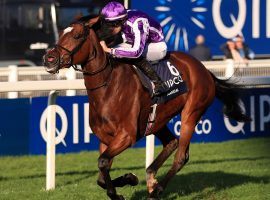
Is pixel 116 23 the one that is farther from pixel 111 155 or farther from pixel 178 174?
pixel 178 174

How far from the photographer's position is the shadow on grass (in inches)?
313

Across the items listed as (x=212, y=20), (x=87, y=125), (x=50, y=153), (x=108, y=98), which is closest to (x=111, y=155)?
(x=108, y=98)

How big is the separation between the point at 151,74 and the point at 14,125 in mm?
3687

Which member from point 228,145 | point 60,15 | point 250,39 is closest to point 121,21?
point 228,145

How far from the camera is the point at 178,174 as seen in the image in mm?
9297

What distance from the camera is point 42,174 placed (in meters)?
9.48

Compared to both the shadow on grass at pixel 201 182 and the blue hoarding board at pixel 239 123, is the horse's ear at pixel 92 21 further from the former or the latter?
the blue hoarding board at pixel 239 123

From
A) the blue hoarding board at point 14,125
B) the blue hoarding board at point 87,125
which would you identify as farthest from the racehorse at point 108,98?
the blue hoarding board at point 14,125

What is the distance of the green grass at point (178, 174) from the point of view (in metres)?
7.96

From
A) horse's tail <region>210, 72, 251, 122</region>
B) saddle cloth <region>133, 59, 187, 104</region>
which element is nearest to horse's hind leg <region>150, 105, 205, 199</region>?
saddle cloth <region>133, 59, 187, 104</region>

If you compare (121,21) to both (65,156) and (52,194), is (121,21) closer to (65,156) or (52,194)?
(52,194)

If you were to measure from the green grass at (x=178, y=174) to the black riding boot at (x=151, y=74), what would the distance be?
0.97 m

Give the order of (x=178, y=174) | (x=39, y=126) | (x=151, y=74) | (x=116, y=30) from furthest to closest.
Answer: (x=39, y=126)
(x=178, y=174)
(x=151, y=74)
(x=116, y=30)

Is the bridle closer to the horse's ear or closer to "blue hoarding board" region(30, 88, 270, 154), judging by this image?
the horse's ear
